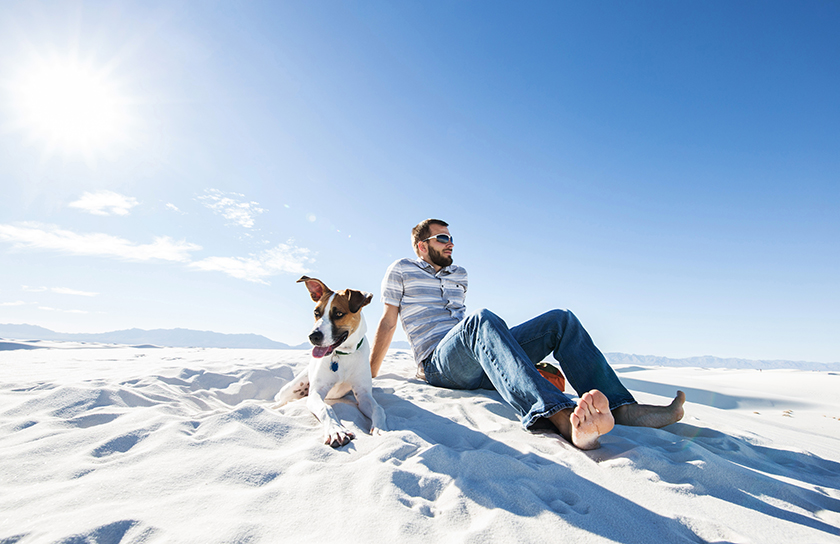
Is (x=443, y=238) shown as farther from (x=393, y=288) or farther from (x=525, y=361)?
(x=525, y=361)

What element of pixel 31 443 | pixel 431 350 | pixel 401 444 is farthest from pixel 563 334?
pixel 31 443

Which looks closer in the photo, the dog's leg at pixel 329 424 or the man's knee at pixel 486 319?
the dog's leg at pixel 329 424

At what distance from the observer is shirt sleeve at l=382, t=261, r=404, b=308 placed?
3.77 metres

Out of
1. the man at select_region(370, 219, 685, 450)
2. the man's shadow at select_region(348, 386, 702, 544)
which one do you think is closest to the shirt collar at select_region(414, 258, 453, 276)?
the man at select_region(370, 219, 685, 450)

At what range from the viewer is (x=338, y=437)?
2062 millimetres

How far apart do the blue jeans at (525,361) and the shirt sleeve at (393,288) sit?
778 millimetres

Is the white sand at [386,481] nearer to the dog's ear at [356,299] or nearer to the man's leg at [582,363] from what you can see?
the man's leg at [582,363]

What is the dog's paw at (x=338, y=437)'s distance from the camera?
203cm

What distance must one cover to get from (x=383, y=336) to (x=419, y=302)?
1.74 feet

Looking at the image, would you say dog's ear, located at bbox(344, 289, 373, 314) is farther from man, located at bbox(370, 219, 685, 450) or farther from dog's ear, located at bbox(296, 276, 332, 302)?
man, located at bbox(370, 219, 685, 450)

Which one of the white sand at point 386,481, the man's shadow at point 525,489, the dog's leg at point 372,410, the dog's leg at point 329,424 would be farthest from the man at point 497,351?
the dog's leg at point 329,424

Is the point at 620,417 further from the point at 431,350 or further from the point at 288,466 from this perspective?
the point at 288,466

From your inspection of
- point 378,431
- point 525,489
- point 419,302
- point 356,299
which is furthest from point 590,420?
point 419,302

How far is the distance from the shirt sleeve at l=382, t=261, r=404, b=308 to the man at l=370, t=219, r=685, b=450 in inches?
0.4
